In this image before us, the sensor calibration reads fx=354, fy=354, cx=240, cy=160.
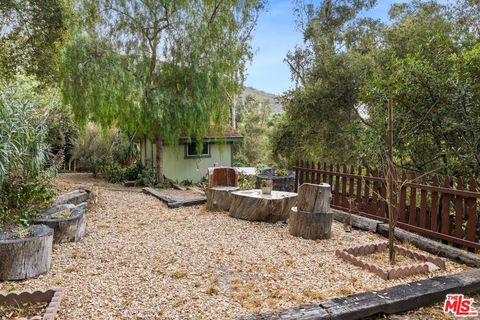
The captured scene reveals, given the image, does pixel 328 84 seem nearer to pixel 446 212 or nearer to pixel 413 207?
pixel 413 207

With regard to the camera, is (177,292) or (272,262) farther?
Answer: (272,262)

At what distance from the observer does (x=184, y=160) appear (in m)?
13.5

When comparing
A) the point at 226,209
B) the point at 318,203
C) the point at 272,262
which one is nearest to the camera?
the point at 272,262

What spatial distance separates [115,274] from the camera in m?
3.64

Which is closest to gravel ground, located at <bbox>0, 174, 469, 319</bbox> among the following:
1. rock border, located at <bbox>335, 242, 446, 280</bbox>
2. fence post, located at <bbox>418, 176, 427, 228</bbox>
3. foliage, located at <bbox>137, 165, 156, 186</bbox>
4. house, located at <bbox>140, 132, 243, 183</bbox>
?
rock border, located at <bbox>335, 242, 446, 280</bbox>

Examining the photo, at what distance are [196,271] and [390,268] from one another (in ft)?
6.92

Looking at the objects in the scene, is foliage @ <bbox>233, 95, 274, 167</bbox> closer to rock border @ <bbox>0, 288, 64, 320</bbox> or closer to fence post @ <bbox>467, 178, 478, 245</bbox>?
fence post @ <bbox>467, 178, 478, 245</bbox>

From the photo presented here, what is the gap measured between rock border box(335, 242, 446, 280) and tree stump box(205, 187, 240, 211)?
9.56 ft

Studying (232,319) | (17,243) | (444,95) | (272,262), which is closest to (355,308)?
(232,319)

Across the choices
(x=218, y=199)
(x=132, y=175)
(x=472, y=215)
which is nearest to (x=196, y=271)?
(x=218, y=199)

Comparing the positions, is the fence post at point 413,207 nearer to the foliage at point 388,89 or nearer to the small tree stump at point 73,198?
the foliage at point 388,89

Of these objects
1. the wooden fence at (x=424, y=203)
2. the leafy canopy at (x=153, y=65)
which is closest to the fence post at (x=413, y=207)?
the wooden fence at (x=424, y=203)

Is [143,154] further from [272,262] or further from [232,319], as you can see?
[232,319]

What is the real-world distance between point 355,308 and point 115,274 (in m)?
2.34
